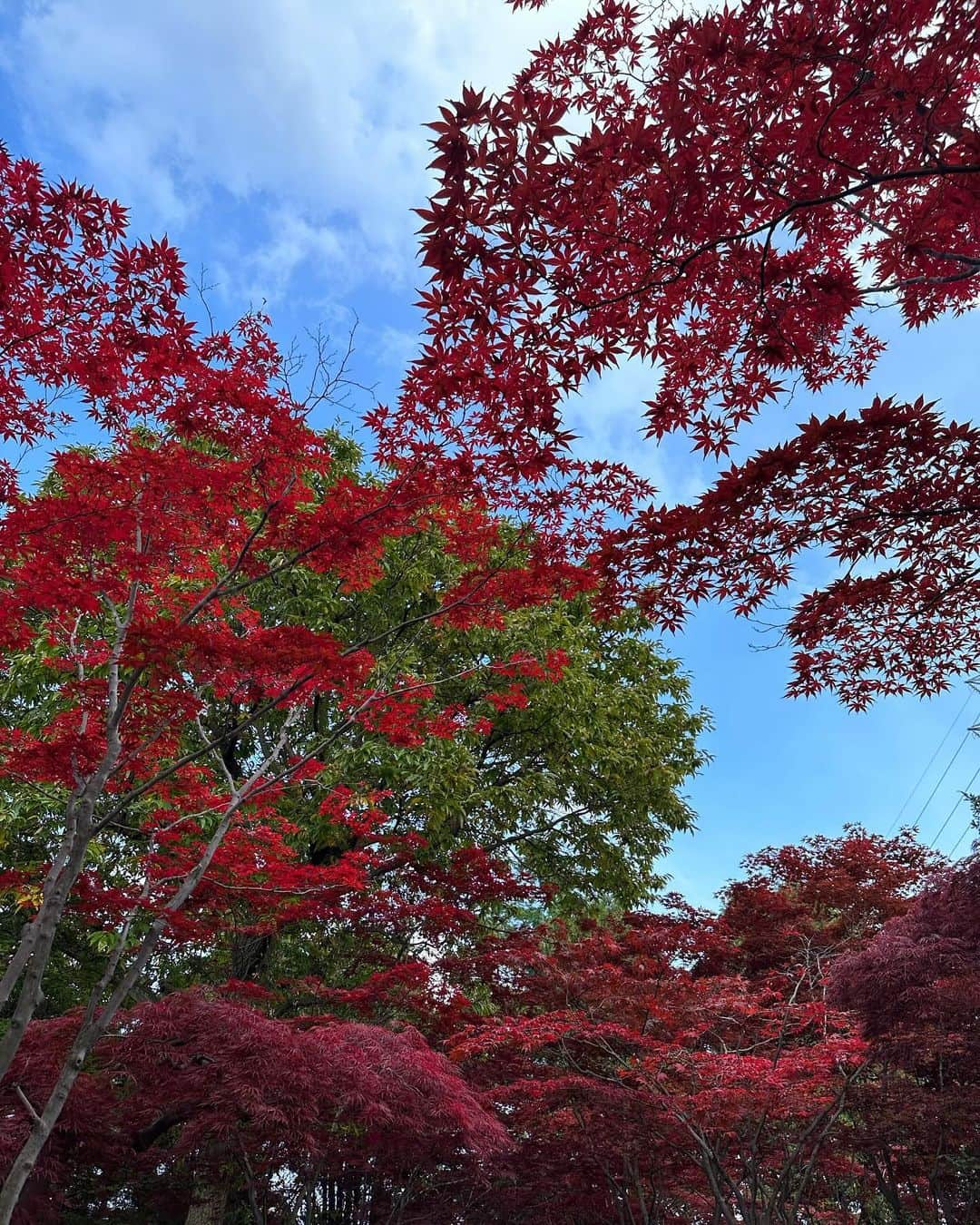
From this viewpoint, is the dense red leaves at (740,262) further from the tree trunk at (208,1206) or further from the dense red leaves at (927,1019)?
the tree trunk at (208,1206)

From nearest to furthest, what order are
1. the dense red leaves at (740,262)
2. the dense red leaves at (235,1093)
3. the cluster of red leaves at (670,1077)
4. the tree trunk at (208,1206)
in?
the dense red leaves at (740,262) < the dense red leaves at (235,1093) < the cluster of red leaves at (670,1077) < the tree trunk at (208,1206)

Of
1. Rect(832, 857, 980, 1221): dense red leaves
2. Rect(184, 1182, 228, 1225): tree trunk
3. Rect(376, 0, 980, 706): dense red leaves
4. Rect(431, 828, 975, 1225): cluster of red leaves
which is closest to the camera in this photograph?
Rect(376, 0, 980, 706): dense red leaves

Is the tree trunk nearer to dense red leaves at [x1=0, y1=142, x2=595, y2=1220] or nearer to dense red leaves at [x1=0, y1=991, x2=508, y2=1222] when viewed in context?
dense red leaves at [x1=0, y1=991, x2=508, y2=1222]

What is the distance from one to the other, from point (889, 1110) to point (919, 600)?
446 cm

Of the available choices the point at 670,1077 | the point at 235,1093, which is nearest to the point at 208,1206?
the point at 235,1093

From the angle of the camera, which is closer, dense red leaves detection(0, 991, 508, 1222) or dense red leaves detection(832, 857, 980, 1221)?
dense red leaves detection(0, 991, 508, 1222)

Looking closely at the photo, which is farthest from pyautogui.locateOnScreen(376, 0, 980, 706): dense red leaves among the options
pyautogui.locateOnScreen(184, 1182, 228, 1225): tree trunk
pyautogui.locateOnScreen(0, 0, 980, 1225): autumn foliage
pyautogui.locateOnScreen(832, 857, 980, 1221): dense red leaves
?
pyautogui.locateOnScreen(184, 1182, 228, 1225): tree trunk

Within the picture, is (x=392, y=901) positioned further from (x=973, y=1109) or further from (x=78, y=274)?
(x=78, y=274)

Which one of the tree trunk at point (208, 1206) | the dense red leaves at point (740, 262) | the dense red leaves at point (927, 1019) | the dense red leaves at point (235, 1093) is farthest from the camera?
the tree trunk at point (208, 1206)

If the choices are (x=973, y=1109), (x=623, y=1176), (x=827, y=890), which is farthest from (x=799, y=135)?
(x=827, y=890)

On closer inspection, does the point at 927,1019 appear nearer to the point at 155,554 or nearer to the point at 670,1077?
the point at 670,1077

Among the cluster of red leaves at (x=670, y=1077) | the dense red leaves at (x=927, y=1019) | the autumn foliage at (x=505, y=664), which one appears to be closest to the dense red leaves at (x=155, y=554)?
the autumn foliage at (x=505, y=664)

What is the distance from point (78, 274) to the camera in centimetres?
483

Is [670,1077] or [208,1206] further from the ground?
[670,1077]
